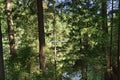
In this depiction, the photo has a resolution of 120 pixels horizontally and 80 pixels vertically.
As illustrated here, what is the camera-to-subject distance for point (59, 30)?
2473cm

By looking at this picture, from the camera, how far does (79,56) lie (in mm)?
14797

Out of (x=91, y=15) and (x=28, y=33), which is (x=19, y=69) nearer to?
(x=91, y=15)

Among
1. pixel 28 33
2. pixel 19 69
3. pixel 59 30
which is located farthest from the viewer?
pixel 59 30

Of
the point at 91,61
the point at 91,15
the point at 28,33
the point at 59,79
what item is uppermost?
the point at 91,15

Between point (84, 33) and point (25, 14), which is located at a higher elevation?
point (25, 14)

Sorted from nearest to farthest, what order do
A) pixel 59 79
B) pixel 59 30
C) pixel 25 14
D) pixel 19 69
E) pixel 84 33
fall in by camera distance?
pixel 19 69 → pixel 84 33 → pixel 59 79 → pixel 25 14 → pixel 59 30

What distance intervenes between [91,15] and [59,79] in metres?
4.55

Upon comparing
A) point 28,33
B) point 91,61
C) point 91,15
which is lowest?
point 91,61

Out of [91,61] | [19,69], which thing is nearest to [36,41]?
[91,61]

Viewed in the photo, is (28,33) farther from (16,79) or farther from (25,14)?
(16,79)

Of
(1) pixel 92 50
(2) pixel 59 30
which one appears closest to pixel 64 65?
(1) pixel 92 50

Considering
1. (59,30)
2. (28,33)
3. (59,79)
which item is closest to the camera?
(59,79)

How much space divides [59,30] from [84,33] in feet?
33.8

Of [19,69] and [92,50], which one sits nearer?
[19,69]
